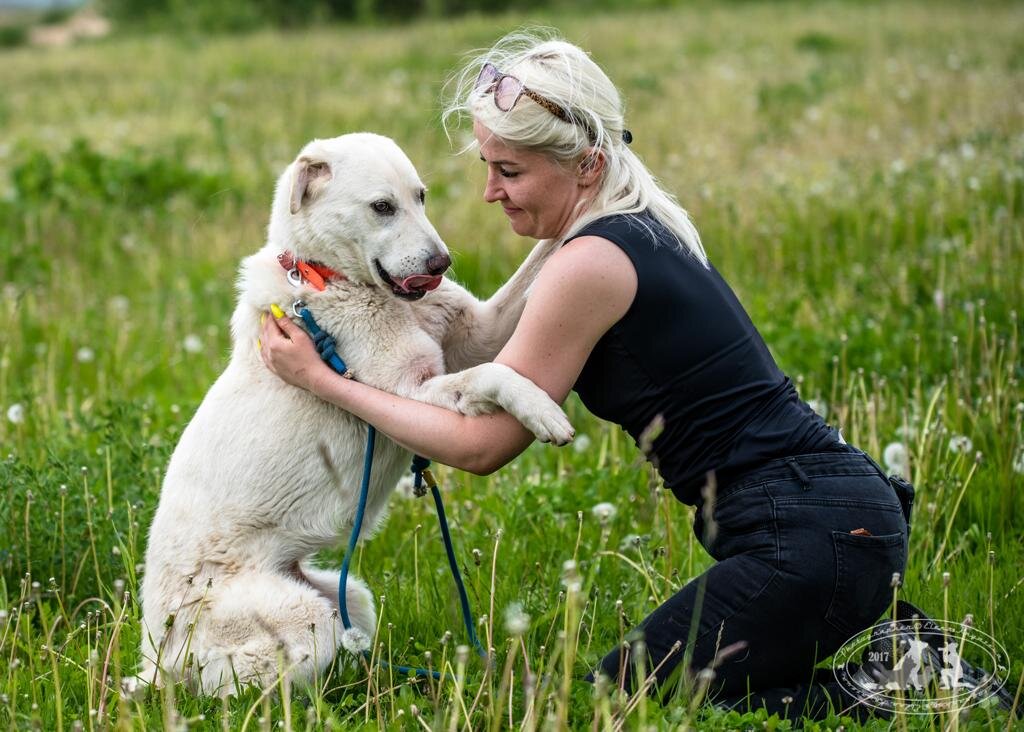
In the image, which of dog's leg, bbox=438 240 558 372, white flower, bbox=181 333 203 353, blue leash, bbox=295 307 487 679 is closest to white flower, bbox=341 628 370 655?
blue leash, bbox=295 307 487 679

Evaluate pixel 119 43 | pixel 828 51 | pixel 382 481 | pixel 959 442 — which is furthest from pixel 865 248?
pixel 119 43

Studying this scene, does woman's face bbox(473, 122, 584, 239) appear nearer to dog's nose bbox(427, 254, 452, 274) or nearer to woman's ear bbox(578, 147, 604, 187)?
woman's ear bbox(578, 147, 604, 187)

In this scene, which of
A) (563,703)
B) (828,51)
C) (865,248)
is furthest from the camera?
(828,51)

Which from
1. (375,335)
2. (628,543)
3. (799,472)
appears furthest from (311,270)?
(799,472)

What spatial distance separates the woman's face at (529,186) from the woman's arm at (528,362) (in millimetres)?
302

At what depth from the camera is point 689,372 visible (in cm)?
308

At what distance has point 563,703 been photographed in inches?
89.7

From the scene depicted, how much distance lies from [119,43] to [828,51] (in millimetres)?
17815

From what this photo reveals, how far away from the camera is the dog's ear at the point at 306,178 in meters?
3.65

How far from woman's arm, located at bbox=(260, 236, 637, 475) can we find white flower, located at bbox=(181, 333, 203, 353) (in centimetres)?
324

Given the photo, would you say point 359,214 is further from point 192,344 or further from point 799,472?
point 192,344

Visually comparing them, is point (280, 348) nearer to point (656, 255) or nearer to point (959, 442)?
point (656, 255)

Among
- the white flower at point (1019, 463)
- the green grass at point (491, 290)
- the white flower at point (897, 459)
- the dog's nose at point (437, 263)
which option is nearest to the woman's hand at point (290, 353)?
the dog's nose at point (437, 263)

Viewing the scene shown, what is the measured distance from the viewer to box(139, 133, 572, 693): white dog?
3.28 m
